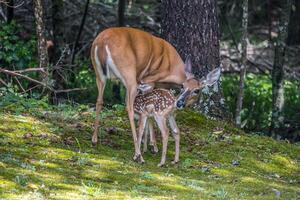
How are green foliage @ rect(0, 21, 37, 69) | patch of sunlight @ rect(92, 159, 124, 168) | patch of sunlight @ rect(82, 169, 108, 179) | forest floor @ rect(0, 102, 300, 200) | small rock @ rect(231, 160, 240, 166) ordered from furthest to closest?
1. green foliage @ rect(0, 21, 37, 69)
2. small rock @ rect(231, 160, 240, 166)
3. patch of sunlight @ rect(92, 159, 124, 168)
4. patch of sunlight @ rect(82, 169, 108, 179)
5. forest floor @ rect(0, 102, 300, 200)

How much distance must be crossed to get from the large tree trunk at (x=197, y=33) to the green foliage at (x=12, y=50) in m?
3.34

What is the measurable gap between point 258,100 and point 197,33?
18.6ft

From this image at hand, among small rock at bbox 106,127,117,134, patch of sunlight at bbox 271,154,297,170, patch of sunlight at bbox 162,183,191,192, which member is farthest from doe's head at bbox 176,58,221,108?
patch of sunlight at bbox 162,183,191,192

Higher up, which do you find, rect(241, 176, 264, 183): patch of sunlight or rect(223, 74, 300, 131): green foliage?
rect(241, 176, 264, 183): patch of sunlight

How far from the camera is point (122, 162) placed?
791 centimetres

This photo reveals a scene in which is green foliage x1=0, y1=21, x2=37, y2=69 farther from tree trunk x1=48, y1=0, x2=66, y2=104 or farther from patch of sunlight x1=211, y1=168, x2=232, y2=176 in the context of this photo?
patch of sunlight x1=211, y1=168, x2=232, y2=176

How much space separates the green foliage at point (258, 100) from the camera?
1442cm

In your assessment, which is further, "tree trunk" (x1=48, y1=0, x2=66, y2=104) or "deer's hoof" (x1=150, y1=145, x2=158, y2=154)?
"tree trunk" (x1=48, y1=0, x2=66, y2=104)

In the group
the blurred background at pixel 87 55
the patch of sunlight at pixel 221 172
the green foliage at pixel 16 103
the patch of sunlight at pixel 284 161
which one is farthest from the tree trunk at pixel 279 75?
the patch of sunlight at pixel 221 172

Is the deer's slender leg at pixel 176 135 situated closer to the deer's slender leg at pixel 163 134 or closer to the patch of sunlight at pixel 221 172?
the deer's slender leg at pixel 163 134

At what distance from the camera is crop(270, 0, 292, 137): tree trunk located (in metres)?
12.8

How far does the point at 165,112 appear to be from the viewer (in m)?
8.38

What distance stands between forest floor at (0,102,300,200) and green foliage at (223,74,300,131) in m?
3.65

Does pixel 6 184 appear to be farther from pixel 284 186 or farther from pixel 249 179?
pixel 284 186
